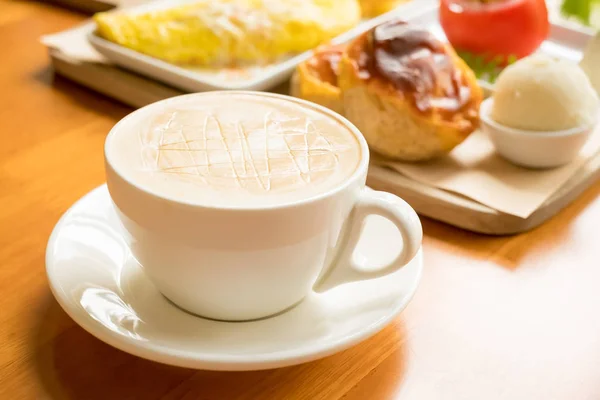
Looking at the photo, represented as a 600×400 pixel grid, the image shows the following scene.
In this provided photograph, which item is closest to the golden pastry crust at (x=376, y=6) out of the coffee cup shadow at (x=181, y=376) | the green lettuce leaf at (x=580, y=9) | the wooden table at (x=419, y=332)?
the green lettuce leaf at (x=580, y=9)

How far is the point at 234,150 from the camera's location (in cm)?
46

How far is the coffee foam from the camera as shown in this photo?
420 mm

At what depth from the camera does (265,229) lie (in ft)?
1.32

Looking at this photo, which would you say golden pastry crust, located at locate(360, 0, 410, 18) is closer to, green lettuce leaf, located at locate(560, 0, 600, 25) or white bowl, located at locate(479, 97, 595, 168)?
green lettuce leaf, located at locate(560, 0, 600, 25)

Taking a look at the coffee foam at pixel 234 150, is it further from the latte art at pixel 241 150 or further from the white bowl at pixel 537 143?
the white bowl at pixel 537 143

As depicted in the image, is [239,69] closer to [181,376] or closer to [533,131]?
[533,131]

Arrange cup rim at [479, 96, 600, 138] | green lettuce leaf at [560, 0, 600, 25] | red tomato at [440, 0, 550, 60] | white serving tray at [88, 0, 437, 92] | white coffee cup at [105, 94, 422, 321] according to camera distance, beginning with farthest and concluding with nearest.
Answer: green lettuce leaf at [560, 0, 600, 25] → red tomato at [440, 0, 550, 60] → white serving tray at [88, 0, 437, 92] → cup rim at [479, 96, 600, 138] → white coffee cup at [105, 94, 422, 321]

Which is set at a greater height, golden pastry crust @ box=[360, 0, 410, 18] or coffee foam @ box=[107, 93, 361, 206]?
coffee foam @ box=[107, 93, 361, 206]

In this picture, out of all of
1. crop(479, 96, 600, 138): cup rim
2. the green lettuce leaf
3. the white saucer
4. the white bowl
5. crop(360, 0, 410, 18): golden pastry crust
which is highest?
the white saucer

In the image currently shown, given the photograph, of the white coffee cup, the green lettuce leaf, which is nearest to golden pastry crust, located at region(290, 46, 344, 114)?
the white coffee cup

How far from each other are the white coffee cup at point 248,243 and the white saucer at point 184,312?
1 cm

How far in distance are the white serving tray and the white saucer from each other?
0.31 m

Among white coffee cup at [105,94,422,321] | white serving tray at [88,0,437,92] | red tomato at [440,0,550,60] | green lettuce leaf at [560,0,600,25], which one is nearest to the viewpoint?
white coffee cup at [105,94,422,321]

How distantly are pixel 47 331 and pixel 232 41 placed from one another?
52cm
